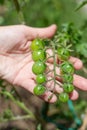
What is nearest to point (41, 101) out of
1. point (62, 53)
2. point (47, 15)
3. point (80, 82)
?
point (47, 15)

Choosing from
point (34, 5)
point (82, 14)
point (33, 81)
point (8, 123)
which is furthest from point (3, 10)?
point (33, 81)

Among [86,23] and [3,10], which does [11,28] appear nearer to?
[86,23]

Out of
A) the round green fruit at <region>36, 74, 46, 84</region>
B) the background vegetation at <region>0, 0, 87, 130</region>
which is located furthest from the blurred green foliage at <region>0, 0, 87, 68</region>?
the round green fruit at <region>36, 74, 46, 84</region>

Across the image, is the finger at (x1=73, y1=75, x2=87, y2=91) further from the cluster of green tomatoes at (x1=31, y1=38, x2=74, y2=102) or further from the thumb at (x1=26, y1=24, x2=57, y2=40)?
the thumb at (x1=26, y1=24, x2=57, y2=40)

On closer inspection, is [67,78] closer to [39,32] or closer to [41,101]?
[39,32]

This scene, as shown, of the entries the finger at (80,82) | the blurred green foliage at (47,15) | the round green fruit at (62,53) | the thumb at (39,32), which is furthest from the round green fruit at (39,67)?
the blurred green foliage at (47,15)

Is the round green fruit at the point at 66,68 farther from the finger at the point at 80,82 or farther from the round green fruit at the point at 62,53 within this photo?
the finger at the point at 80,82
